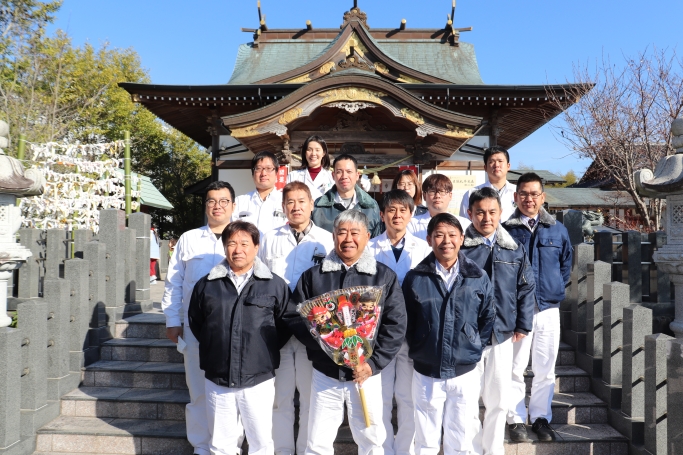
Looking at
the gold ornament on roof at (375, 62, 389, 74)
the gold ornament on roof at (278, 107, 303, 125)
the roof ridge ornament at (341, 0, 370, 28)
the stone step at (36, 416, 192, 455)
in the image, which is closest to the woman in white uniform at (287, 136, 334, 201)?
the stone step at (36, 416, 192, 455)

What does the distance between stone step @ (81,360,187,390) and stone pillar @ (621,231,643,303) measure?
5383 millimetres

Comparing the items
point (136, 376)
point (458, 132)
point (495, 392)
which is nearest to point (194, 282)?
point (136, 376)

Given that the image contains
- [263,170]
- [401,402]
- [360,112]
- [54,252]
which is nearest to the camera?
[401,402]

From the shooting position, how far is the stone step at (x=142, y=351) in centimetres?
511

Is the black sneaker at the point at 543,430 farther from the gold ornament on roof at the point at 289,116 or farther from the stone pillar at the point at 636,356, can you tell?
the gold ornament on roof at the point at 289,116

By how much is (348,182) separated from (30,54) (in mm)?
16551

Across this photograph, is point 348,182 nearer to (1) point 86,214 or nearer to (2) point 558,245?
(2) point 558,245

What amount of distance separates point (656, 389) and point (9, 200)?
18.5ft

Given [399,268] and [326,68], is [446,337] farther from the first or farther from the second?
[326,68]

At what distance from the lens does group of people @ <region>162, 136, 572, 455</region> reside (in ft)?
10.4

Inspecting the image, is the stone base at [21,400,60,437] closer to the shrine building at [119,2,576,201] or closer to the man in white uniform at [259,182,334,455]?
the man in white uniform at [259,182,334,455]

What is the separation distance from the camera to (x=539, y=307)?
3.91 m

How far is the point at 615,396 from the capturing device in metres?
4.26

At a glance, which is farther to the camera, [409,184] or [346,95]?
[346,95]
